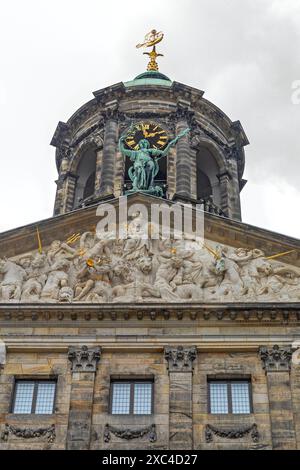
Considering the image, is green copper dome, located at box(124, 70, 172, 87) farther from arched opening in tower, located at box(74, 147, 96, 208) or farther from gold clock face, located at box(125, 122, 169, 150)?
arched opening in tower, located at box(74, 147, 96, 208)

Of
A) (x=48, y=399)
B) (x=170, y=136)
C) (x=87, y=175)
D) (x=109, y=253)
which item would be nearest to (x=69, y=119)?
(x=87, y=175)

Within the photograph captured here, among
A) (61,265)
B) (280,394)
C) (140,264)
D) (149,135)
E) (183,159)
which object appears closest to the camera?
(280,394)

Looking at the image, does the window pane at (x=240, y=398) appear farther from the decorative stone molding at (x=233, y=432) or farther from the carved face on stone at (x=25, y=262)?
the carved face on stone at (x=25, y=262)

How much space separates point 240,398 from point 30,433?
498cm

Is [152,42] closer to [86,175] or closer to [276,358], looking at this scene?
[86,175]

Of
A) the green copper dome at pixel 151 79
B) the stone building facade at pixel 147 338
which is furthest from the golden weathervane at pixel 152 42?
the stone building facade at pixel 147 338

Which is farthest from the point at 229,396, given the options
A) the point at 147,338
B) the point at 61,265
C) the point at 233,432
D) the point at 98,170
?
the point at 98,170

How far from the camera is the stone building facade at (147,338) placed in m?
17.8

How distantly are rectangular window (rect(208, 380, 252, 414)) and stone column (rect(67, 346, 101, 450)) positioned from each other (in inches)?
112

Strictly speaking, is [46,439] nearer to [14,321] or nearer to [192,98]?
[14,321]

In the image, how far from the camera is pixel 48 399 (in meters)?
18.6

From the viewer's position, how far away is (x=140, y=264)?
2042cm
